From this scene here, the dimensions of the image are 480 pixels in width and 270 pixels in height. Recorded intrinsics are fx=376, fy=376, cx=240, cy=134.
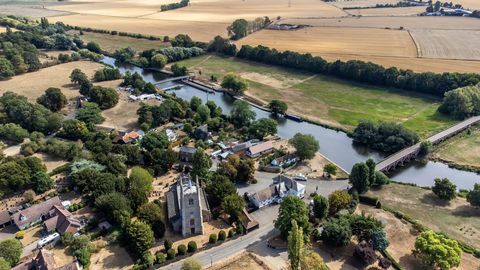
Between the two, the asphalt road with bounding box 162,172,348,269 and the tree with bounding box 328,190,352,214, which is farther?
the tree with bounding box 328,190,352,214

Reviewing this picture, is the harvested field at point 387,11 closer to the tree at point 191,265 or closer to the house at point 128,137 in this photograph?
the house at point 128,137

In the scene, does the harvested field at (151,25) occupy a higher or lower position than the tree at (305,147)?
higher

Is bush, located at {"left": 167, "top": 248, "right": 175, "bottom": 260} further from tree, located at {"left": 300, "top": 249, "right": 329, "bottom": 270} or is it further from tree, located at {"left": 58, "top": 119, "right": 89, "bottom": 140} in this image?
tree, located at {"left": 58, "top": 119, "right": 89, "bottom": 140}

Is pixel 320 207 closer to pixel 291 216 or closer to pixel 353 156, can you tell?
pixel 291 216

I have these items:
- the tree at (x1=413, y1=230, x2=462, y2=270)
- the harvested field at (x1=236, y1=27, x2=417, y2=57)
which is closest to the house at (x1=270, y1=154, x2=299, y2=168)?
the tree at (x1=413, y1=230, x2=462, y2=270)

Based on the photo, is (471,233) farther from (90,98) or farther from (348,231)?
(90,98)

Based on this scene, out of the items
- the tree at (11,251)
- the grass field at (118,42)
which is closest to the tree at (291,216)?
the tree at (11,251)

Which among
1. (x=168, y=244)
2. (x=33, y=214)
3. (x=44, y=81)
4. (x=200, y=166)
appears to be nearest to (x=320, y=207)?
(x=200, y=166)

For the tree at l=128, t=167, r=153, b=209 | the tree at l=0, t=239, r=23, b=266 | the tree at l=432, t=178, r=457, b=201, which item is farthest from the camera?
the tree at l=432, t=178, r=457, b=201
